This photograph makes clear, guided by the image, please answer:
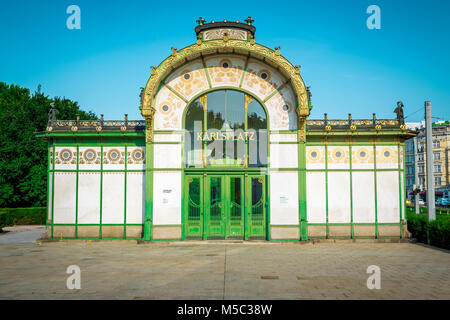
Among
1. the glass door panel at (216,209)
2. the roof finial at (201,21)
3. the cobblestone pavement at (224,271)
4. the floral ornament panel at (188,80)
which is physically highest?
the roof finial at (201,21)

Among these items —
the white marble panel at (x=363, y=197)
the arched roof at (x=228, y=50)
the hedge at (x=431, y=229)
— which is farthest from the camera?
the white marble panel at (x=363, y=197)

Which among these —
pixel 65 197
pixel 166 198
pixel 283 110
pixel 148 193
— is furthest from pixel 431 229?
pixel 65 197

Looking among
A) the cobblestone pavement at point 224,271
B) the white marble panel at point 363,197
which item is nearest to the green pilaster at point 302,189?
the cobblestone pavement at point 224,271

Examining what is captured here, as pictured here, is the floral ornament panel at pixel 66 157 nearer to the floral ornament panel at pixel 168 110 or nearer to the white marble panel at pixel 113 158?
the white marble panel at pixel 113 158

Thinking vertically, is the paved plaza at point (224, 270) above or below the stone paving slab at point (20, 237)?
above

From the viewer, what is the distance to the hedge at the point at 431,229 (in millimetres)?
15445

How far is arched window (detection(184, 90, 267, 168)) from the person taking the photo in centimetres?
1739

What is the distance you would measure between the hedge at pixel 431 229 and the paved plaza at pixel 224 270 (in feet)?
2.47

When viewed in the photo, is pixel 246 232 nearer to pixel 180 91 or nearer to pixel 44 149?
pixel 180 91

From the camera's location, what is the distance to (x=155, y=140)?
17391mm

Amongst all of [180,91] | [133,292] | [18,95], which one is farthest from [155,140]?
[18,95]

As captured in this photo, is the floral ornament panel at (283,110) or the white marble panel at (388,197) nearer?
the floral ornament panel at (283,110)
